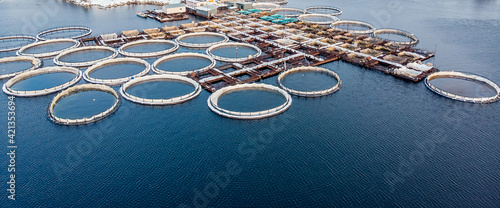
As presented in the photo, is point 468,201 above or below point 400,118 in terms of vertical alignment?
below

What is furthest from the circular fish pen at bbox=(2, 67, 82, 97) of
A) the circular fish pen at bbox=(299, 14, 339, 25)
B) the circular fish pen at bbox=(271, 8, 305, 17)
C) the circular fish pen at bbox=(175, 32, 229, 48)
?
the circular fish pen at bbox=(271, 8, 305, 17)

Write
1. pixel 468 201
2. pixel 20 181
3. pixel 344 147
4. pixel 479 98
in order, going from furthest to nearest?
pixel 479 98, pixel 344 147, pixel 20 181, pixel 468 201

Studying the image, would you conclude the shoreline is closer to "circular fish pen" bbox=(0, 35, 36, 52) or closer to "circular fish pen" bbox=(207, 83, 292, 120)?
"circular fish pen" bbox=(0, 35, 36, 52)

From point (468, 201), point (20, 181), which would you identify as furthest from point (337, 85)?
point (20, 181)

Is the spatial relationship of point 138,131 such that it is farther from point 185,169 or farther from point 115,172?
point 185,169

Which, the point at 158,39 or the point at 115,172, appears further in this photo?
the point at 158,39

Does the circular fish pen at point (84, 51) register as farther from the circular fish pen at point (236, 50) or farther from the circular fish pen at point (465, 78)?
the circular fish pen at point (465, 78)

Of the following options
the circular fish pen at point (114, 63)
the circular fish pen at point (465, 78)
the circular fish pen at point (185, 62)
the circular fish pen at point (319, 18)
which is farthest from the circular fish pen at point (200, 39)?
the circular fish pen at point (465, 78)
